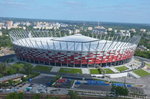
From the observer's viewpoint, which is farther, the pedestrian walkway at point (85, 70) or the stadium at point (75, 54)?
the stadium at point (75, 54)

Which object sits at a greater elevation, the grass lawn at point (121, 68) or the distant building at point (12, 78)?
the distant building at point (12, 78)

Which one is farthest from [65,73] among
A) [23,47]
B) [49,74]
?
[23,47]

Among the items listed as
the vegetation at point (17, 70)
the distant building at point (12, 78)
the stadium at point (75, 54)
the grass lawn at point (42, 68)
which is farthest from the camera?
the stadium at point (75, 54)

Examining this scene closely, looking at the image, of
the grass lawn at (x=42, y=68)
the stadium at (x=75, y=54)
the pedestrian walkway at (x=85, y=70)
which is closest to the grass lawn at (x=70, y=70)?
the pedestrian walkway at (x=85, y=70)

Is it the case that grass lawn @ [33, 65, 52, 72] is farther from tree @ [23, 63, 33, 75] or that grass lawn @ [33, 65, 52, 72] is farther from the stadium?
tree @ [23, 63, 33, 75]

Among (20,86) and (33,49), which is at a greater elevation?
(33,49)

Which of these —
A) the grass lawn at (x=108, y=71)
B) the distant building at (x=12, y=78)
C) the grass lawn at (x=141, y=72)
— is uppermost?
the distant building at (x=12, y=78)

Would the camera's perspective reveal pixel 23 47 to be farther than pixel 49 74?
Yes

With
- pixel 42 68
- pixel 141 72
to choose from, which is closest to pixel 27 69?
pixel 42 68

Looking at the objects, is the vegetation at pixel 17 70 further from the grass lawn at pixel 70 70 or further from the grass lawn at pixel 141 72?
the grass lawn at pixel 141 72

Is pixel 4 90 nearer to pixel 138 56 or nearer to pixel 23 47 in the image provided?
pixel 23 47

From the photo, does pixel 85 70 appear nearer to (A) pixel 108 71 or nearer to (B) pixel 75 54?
(B) pixel 75 54
